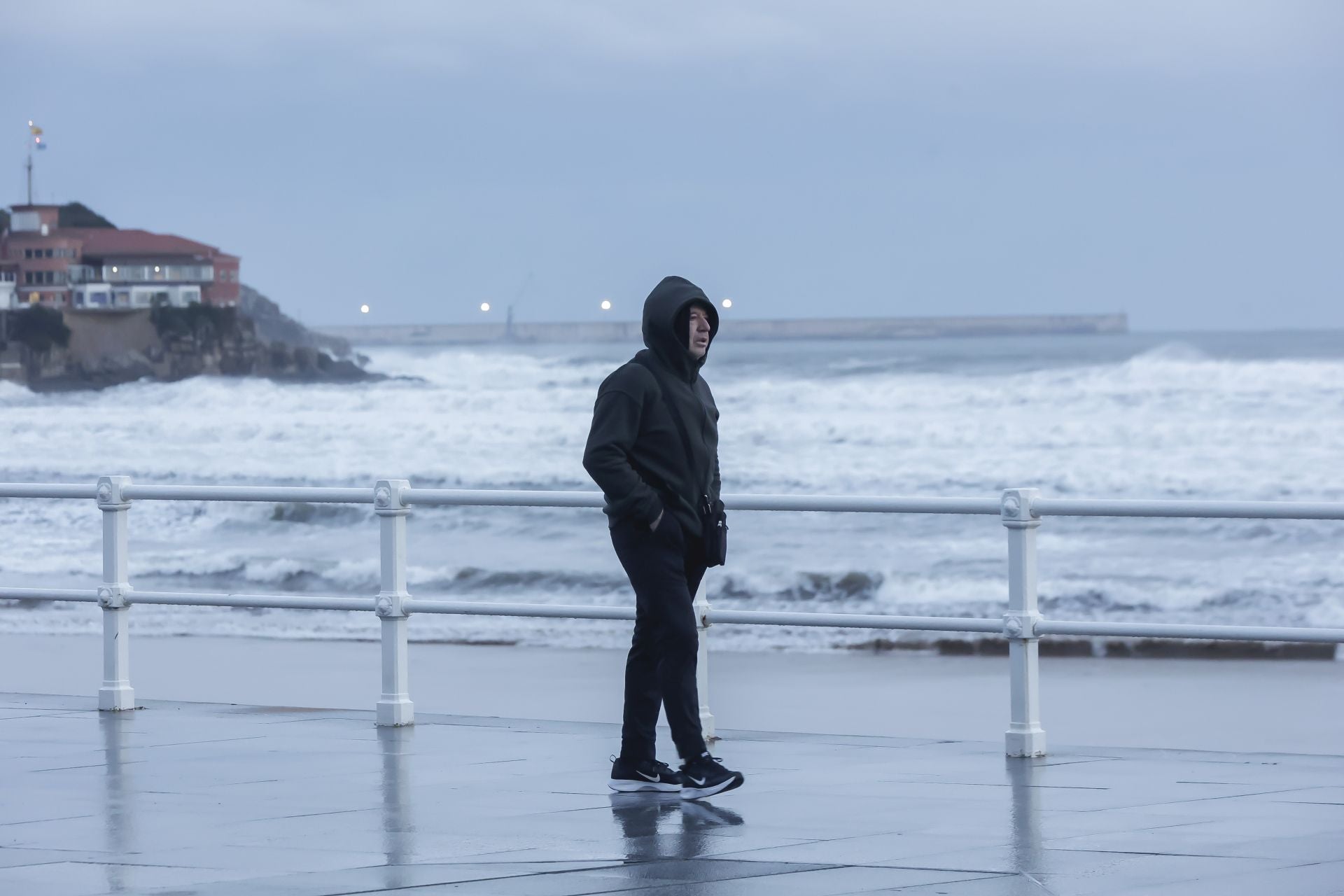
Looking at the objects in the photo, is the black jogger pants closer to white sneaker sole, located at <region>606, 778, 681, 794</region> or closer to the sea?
white sneaker sole, located at <region>606, 778, 681, 794</region>

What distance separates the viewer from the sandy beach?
11.5 metres

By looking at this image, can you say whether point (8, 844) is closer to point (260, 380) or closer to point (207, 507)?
point (207, 507)

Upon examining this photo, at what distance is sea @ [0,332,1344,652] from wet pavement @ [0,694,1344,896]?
7875mm

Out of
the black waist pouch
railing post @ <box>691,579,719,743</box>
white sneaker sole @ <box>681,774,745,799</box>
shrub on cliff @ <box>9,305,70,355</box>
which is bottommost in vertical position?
white sneaker sole @ <box>681,774,745,799</box>

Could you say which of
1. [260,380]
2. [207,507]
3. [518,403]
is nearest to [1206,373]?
[518,403]

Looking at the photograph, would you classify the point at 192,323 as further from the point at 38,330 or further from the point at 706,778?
the point at 706,778

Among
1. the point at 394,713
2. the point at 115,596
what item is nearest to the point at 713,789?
the point at 394,713

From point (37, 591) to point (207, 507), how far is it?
79.6ft

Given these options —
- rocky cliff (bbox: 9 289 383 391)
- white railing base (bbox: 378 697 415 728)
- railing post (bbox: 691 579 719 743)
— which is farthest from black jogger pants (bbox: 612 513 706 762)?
rocky cliff (bbox: 9 289 383 391)

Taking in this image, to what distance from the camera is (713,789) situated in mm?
6703

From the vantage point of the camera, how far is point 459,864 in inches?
219

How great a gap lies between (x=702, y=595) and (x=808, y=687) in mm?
5079

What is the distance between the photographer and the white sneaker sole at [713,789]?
6.68 m

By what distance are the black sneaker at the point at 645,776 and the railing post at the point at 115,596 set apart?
3379 millimetres
